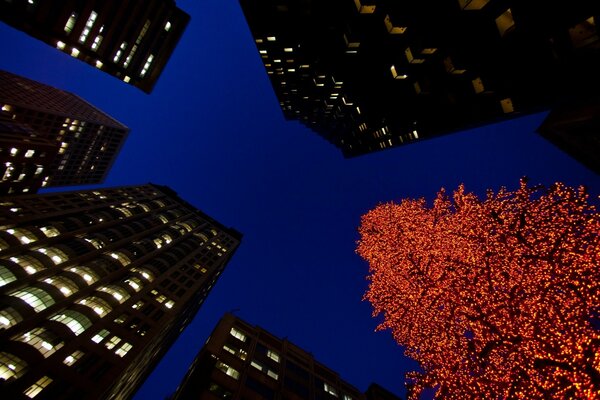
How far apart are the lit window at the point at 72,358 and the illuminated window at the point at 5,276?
1058 cm

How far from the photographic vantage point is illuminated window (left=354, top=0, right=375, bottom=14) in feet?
86.7

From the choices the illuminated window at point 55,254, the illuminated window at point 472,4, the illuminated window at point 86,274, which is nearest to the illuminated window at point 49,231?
the illuminated window at point 55,254

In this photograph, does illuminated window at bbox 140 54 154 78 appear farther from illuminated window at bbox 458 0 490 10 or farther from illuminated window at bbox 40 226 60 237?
illuminated window at bbox 458 0 490 10

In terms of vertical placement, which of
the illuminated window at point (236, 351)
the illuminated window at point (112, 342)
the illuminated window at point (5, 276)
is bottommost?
the illuminated window at point (112, 342)

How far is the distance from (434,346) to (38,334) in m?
37.1

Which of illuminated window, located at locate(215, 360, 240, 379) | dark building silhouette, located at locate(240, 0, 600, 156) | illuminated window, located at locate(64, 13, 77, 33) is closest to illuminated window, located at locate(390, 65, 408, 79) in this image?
dark building silhouette, located at locate(240, 0, 600, 156)

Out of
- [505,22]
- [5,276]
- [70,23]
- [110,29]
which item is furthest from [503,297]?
[110,29]

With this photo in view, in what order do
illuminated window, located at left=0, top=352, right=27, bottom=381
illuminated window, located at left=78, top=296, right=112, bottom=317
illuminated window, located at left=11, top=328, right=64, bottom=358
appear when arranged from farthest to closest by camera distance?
illuminated window, located at left=78, top=296, right=112, bottom=317 < illuminated window, located at left=11, top=328, right=64, bottom=358 < illuminated window, located at left=0, top=352, right=27, bottom=381

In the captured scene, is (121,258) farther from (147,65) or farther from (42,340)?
(147,65)

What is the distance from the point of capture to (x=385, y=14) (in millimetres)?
25516

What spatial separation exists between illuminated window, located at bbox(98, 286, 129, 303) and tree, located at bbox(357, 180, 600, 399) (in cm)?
3450

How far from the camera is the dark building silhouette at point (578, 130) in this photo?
24570 mm

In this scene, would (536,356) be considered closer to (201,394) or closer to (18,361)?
(201,394)

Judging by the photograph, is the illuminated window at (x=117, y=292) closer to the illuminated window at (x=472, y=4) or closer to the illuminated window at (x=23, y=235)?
the illuminated window at (x=23, y=235)
